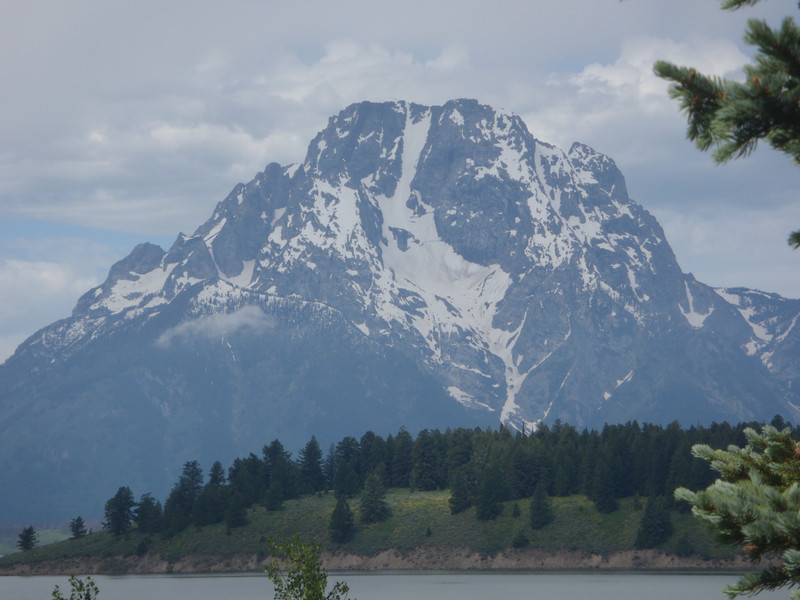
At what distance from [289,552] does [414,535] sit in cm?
14726

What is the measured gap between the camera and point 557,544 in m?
177

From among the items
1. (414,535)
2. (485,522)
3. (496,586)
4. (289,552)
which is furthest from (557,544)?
(289,552)

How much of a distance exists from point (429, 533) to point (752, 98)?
180884 mm

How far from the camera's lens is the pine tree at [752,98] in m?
11.1

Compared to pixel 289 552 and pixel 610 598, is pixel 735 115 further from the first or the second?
pixel 610 598

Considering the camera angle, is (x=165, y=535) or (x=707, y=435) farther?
(x=165, y=535)

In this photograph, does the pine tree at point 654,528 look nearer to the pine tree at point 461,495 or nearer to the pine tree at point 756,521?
the pine tree at point 461,495

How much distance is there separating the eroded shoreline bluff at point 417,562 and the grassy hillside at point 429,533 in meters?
1.13

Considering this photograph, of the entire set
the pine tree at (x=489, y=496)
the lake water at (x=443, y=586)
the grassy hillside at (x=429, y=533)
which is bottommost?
the lake water at (x=443, y=586)

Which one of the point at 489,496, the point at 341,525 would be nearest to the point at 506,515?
the point at 489,496

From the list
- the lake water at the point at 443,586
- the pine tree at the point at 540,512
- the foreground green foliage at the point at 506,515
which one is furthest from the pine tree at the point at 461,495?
the lake water at the point at 443,586

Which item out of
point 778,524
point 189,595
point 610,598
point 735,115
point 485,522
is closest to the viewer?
point 778,524

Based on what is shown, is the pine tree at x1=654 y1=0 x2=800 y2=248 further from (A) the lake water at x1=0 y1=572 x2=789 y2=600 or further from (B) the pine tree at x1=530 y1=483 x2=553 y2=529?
(B) the pine tree at x1=530 y1=483 x2=553 y2=529

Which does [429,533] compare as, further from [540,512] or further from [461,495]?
[540,512]
